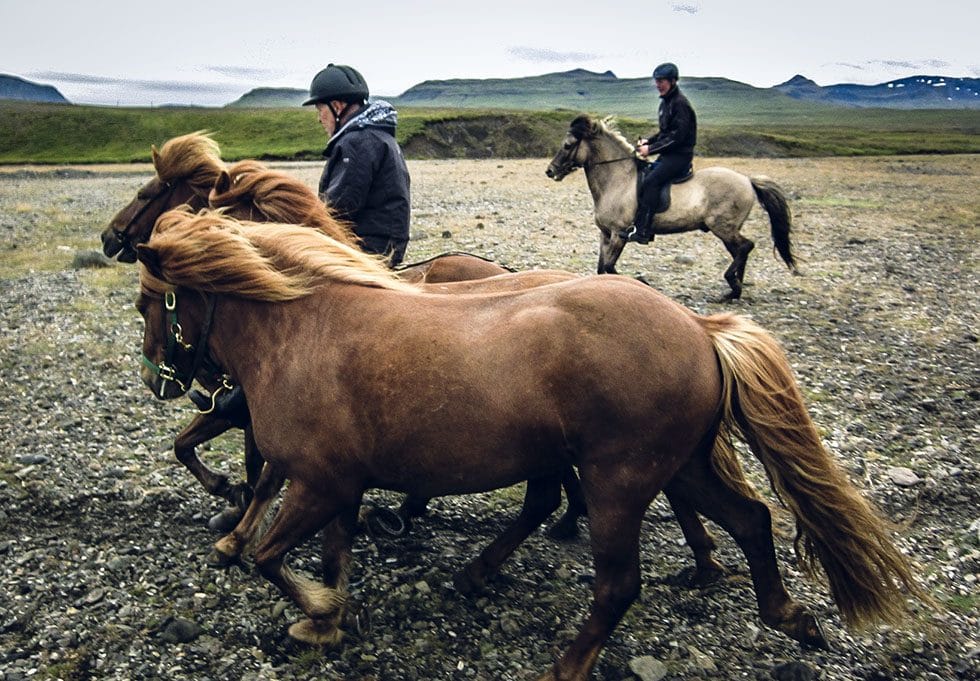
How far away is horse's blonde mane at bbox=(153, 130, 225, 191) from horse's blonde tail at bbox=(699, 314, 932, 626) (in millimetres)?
4412

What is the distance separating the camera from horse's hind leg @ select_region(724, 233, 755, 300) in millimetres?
12680

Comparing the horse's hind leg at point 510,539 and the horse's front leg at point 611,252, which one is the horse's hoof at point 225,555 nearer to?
the horse's hind leg at point 510,539

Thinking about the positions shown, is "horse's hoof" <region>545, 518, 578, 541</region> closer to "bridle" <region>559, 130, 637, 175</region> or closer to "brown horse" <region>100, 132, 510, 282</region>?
"brown horse" <region>100, 132, 510, 282</region>

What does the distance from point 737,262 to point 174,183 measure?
927 centimetres

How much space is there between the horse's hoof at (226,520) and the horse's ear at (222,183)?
2362 millimetres

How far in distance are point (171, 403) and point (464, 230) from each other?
1179cm

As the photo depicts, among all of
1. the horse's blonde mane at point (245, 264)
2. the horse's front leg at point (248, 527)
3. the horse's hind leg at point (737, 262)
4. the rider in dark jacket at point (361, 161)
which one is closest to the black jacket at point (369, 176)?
the rider in dark jacket at point (361, 161)

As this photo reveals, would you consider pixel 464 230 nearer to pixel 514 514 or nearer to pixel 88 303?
pixel 88 303

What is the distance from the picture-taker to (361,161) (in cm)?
611

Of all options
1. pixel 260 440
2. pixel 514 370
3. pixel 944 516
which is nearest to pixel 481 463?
pixel 514 370

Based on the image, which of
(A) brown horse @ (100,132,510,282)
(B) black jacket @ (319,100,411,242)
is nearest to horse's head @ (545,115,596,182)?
(B) black jacket @ (319,100,411,242)

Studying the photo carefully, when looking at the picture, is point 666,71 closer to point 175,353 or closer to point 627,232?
point 627,232

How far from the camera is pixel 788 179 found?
34.9m

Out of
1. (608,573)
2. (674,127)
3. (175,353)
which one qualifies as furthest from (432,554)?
(674,127)
